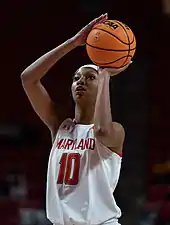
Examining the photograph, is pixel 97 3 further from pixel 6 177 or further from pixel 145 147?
pixel 6 177

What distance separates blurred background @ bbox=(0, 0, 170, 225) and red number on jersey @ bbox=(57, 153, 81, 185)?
385cm

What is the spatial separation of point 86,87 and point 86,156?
0.34m

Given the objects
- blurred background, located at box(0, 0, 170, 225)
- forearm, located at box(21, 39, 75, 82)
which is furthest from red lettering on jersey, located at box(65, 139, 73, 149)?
blurred background, located at box(0, 0, 170, 225)

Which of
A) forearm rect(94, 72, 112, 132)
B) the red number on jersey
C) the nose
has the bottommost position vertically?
the red number on jersey

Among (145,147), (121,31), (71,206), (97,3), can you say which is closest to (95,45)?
(121,31)

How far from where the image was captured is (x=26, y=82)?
9.73 ft

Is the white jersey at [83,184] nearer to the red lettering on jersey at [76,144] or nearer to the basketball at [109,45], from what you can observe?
the red lettering on jersey at [76,144]

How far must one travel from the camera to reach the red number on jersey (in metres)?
2.79

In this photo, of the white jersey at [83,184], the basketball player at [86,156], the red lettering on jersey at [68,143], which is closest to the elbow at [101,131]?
the basketball player at [86,156]

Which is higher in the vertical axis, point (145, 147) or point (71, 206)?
point (71, 206)

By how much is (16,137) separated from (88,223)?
4701mm

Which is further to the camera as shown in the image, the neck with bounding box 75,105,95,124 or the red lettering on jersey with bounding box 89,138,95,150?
the neck with bounding box 75,105,95,124

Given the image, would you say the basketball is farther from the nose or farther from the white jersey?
the white jersey

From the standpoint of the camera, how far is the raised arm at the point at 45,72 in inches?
112
